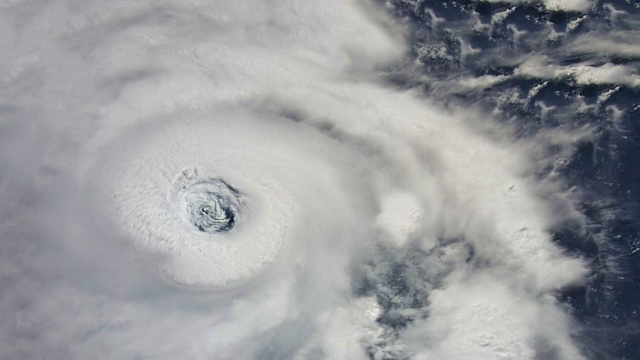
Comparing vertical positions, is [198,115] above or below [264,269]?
above

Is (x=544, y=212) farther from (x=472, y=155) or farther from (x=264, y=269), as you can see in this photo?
(x=264, y=269)

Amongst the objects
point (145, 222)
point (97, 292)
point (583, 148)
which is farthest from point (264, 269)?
point (583, 148)

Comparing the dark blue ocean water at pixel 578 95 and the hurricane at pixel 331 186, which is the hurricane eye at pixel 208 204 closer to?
the hurricane at pixel 331 186

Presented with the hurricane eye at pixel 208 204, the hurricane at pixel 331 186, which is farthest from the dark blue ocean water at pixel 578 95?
the hurricane eye at pixel 208 204

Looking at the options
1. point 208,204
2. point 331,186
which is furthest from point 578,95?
point 208,204

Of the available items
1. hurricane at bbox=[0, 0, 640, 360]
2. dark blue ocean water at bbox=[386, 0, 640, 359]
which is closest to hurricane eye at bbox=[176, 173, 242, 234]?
hurricane at bbox=[0, 0, 640, 360]

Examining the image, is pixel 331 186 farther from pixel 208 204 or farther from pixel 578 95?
pixel 578 95
